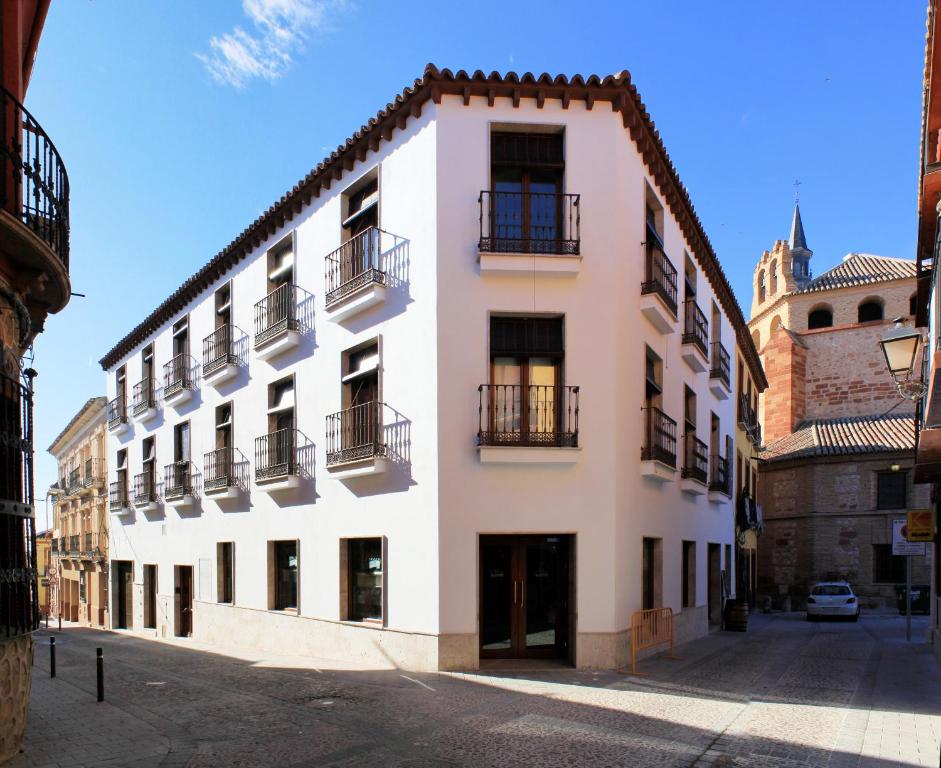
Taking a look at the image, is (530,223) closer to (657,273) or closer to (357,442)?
(657,273)

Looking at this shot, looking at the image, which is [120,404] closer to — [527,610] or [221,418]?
[221,418]

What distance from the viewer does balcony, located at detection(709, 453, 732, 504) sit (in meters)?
19.0

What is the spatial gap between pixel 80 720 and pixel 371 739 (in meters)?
3.81

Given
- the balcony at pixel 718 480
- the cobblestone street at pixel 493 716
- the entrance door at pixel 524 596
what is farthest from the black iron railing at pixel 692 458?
the entrance door at pixel 524 596

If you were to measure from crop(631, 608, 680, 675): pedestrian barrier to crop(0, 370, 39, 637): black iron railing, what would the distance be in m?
8.07

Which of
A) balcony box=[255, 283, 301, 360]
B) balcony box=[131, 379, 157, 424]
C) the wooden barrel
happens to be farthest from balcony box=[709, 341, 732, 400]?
balcony box=[131, 379, 157, 424]

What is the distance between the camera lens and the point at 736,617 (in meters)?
19.5

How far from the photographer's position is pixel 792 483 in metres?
33.7

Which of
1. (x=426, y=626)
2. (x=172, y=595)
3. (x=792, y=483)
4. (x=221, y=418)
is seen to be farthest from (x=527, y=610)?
(x=792, y=483)

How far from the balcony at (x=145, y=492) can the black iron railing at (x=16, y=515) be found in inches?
619

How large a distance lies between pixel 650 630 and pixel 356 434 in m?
5.94

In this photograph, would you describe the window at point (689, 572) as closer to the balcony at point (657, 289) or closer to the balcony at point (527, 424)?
the balcony at point (657, 289)

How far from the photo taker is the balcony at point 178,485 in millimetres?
19853

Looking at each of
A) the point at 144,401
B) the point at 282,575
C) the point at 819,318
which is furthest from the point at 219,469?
the point at 819,318
